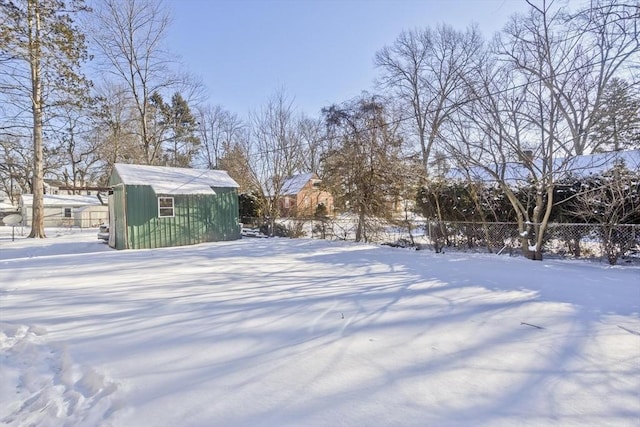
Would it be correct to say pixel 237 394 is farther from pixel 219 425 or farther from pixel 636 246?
pixel 636 246

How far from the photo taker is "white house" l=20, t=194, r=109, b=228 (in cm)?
2897

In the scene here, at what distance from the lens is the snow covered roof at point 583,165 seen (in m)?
7.58

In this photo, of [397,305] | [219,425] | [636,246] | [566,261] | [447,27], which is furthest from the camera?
[447,27]

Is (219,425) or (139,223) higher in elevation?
(139,223)

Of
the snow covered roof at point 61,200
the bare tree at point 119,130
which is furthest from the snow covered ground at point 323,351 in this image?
the snow covered roof at point 61,200

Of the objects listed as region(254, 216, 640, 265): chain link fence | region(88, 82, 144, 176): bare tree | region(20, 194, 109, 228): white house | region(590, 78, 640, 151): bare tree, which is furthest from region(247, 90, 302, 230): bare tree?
region(20, 194, 109, 228): white house

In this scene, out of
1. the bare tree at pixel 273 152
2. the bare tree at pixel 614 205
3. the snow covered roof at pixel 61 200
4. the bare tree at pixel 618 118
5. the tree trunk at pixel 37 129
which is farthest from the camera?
the snow covered roof at pixel 61 200

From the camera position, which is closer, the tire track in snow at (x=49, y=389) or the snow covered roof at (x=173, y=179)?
the tire track in snow at (x=49, y=389)

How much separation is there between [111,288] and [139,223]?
265 inches

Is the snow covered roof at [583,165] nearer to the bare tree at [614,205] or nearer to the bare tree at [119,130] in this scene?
the bare tree at [614,205]

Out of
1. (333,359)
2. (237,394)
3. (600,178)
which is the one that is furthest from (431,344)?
(600,178)

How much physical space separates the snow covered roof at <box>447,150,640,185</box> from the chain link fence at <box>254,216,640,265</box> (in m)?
1.19

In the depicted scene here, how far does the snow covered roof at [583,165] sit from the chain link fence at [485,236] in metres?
1.19

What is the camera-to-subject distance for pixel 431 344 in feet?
10.2
